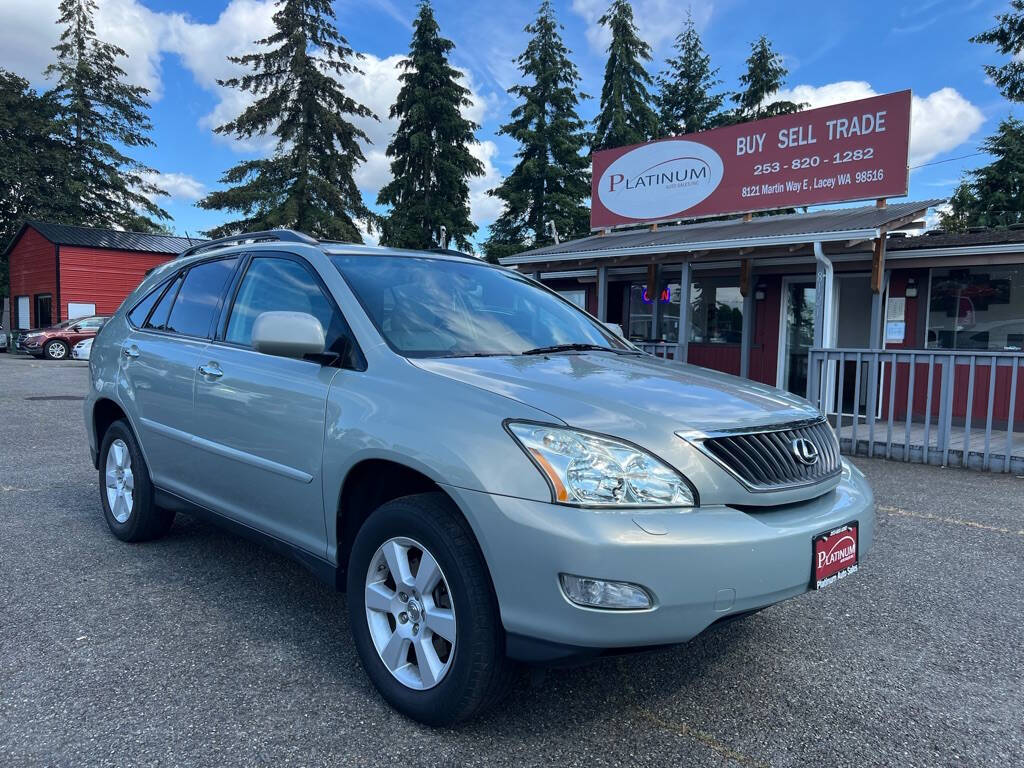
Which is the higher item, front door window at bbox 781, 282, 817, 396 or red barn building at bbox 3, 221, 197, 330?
red barn building at bbox 3, 221, 197, 330

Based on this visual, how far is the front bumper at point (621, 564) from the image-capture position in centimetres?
197

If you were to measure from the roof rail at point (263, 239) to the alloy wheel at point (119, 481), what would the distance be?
4.06ft

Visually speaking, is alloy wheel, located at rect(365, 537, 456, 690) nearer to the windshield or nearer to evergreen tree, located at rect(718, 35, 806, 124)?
the windshield

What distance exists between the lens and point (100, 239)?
29.8 m

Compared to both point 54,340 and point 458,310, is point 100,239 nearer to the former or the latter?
point 54,340

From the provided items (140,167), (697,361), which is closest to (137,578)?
(697,361)

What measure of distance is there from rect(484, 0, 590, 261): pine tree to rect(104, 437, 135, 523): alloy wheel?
2467 cm

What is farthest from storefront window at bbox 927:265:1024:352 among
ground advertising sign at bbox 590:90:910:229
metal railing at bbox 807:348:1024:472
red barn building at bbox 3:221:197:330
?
red barn building at bbox 3:221:197:330

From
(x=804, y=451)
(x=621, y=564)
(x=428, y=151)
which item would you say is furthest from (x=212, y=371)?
(x=428, y=151)

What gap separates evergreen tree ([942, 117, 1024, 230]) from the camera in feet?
91.8

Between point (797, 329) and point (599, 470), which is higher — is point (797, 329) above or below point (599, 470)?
above

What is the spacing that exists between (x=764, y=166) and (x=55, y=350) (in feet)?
72.2

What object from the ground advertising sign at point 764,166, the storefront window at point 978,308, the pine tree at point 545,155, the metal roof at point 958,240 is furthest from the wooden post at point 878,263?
the pine tree at point 545,155

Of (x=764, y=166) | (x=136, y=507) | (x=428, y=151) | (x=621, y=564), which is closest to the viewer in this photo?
(x=621, y=564)
